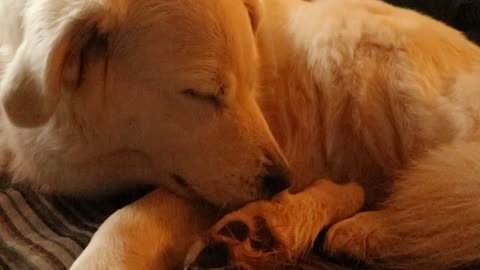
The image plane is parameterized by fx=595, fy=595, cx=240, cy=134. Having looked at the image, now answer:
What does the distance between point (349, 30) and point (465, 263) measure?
595 mm

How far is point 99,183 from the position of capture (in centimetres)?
130

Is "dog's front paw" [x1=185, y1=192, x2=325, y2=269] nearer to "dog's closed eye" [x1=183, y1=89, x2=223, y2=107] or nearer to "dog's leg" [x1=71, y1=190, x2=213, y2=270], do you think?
"dog's leg" [x1=71, y1=190, x2=213, y2=270]

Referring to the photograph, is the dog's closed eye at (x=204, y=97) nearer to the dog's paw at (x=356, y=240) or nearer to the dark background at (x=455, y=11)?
the dog's paw at (x=356, y=240)

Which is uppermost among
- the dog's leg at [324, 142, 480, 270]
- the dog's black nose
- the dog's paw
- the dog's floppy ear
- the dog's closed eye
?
the dog's floppy ear

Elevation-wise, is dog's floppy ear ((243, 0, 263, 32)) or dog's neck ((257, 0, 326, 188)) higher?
dog's floppy ear ((243, 0, 263, 32))

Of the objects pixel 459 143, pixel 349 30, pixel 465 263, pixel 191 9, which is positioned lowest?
pixel 465 263

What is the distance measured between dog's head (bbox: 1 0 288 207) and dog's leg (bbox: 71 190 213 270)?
0.17ft

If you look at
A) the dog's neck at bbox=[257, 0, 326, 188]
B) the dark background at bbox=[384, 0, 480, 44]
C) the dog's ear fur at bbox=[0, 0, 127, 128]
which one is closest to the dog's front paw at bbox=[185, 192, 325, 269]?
the dog's neck at bbox=[257, 0, 326, 188]

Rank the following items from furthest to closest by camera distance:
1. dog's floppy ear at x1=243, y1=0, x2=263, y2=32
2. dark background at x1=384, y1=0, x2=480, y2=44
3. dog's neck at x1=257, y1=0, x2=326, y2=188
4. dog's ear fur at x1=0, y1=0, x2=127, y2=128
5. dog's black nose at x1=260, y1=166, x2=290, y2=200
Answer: dark background at x1=384, y1=0, x2=480, y2=44
dog's neck at x1=257, y1=0, x2=326, y2=188
dog's floppy ear at x1=243, y1=0, x2=263, y2=32
dog's black nose at x1=260, y1=166, x2=290, y2=200
dog's ear fur at x1=0, y1=0, x2=127, y2=128

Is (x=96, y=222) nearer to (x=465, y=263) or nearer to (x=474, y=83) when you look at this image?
(x=465, y=263)

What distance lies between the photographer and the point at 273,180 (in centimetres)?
117

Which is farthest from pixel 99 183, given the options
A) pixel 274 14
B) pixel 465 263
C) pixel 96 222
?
pixel 465 263

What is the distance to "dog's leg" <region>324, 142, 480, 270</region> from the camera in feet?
3.54

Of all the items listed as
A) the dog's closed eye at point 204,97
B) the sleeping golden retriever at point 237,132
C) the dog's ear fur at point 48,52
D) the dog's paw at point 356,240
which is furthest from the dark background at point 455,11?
the dog's ear fur at point 48,52
